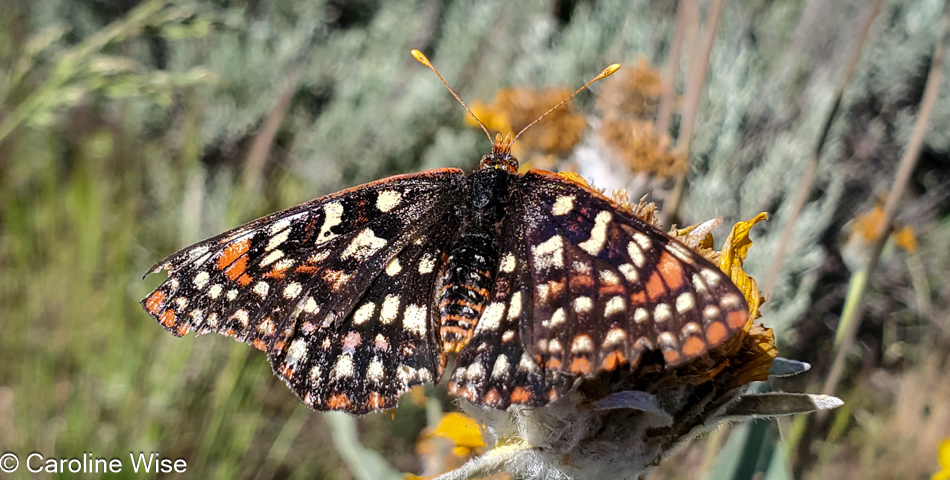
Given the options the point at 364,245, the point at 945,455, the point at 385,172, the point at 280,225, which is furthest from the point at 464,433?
the point at 385,172

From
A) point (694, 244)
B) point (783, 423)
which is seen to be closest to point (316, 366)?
point (694, 244)

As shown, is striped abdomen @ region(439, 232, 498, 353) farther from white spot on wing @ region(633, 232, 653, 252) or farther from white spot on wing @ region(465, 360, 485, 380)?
white spot on wing @ region(633, 232, 653, 252)

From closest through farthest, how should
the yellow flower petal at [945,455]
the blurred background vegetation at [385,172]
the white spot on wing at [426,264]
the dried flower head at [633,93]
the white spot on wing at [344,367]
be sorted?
1. the white spot on wing at [344,367]
2. the white spot on wing at [426,264]
3. the yellow flower petal at [945,455]
4. the dried flower head at [633,93]
5. the blurred background vegetation at [385,172]

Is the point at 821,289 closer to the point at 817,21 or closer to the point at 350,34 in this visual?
the point at 817,21

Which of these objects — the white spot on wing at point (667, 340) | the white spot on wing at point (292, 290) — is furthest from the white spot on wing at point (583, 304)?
the white spot on wing at point (292, 290)

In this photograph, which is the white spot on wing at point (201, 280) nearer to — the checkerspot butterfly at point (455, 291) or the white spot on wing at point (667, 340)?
the checkerspot butterfly at point (455, 291)

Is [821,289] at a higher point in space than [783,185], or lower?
lower

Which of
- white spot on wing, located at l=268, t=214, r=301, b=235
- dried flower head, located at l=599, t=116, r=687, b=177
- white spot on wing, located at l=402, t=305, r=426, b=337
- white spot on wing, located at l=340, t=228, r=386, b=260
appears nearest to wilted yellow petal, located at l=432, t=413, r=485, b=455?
white spot on wing, located at l=402, t=305, r=426, b=337

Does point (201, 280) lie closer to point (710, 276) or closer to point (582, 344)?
point (582, 344)
